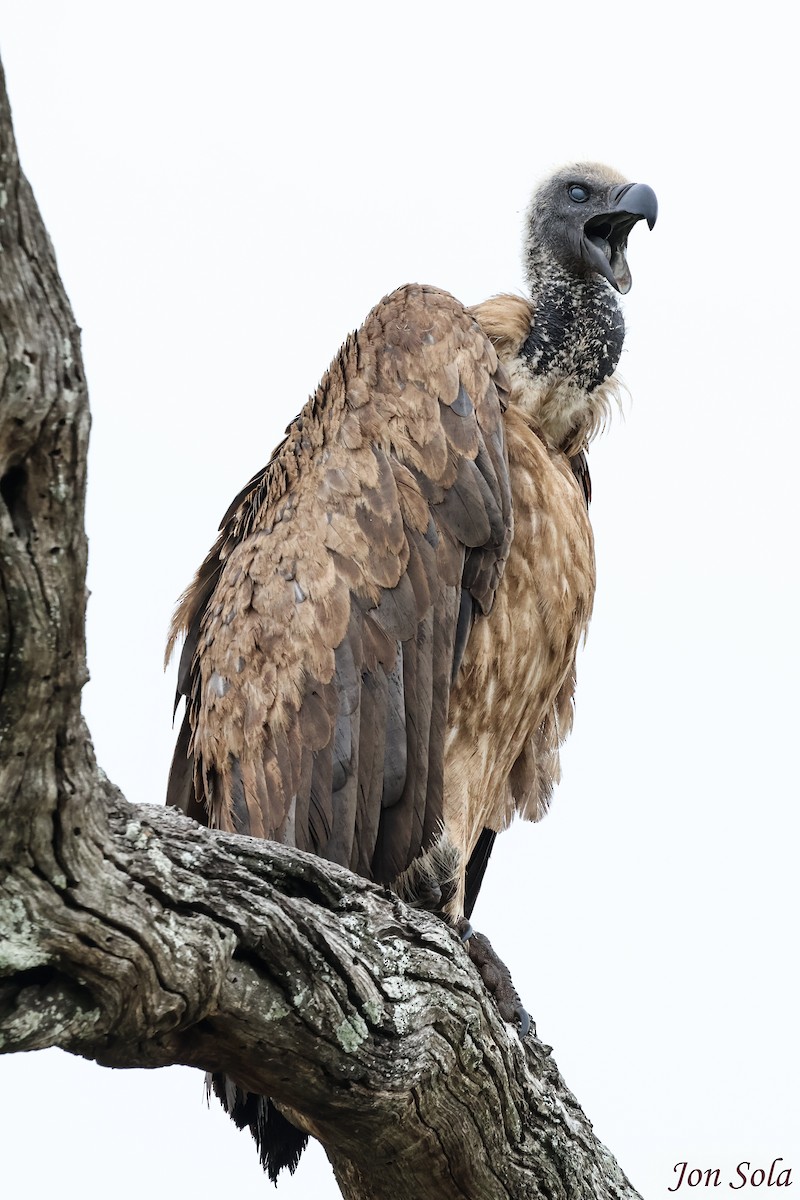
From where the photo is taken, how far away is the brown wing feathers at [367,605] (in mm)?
5484

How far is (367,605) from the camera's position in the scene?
5.57m

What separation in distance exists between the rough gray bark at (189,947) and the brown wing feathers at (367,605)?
3.97 feet

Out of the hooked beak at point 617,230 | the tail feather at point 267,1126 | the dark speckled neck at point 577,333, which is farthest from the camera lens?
the hooked beak at point 617,230

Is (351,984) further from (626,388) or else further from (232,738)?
(626,388)

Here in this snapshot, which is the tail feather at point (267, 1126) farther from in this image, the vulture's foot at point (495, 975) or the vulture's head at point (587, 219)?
the vulture's head at point (587, 219)

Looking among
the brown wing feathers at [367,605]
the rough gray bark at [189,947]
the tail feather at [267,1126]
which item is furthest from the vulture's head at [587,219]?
the tail feather at [267,1126]

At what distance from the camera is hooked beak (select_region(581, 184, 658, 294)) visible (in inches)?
245

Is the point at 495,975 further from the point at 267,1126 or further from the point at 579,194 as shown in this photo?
the point at 579,194

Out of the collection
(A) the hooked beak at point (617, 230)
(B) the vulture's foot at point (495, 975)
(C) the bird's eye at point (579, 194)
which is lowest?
(B) the vulture's foot at point (495, 975)

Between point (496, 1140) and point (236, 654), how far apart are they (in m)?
2.20

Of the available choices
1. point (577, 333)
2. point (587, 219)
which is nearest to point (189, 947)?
point (577, 333)

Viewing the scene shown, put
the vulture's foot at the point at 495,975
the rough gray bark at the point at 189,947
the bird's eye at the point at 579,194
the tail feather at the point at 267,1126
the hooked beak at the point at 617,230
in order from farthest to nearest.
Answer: the bird's eye at the point at 579,194 < the hooked beak at the point at 617,230 < the vulture's foot at the point at 495,975 < the tail feather at the point at 267,1126 < the rough gray bark at the point at 189,947

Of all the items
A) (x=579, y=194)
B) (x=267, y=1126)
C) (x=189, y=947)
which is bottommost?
(x=189, y=947)

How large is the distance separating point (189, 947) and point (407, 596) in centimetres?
257
